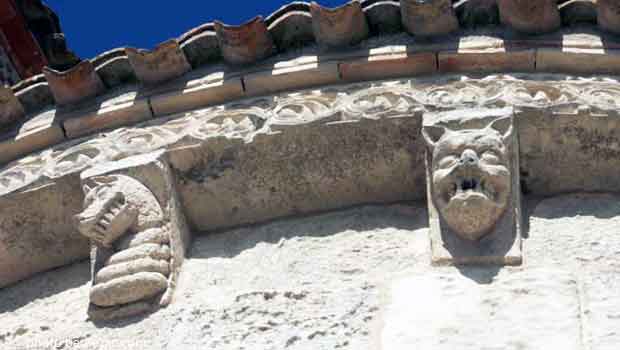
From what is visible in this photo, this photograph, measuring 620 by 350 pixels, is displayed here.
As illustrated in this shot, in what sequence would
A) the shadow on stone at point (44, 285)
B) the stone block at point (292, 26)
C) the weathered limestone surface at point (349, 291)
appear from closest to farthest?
the weathered limestone surface at point (349, 291) → the shadow on stone at point (44, 285) → the stone block at point (292, 26)

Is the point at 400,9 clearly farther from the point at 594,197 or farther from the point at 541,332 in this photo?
the point at 541,332

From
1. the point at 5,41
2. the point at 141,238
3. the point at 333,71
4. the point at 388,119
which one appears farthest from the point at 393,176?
the point at 5,41

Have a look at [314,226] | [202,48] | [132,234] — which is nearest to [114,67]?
[202,48]

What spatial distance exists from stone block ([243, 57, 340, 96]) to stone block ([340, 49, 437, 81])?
0.06 metres

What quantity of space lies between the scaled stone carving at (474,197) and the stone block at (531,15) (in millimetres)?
737

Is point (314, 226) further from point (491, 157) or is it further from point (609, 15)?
point (609, 15)

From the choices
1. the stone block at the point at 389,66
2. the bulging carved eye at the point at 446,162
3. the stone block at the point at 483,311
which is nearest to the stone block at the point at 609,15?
the stone block at the point at 389,66

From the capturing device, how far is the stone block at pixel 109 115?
5.15 metres

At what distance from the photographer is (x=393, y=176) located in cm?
467

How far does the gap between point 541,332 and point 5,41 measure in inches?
216

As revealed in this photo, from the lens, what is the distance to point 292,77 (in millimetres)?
5047

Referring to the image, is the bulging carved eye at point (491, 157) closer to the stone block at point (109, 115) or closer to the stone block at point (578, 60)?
the stone block at point (578, 60)

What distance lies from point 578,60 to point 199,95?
1503mm

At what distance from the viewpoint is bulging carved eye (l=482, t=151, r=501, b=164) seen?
4207mm
